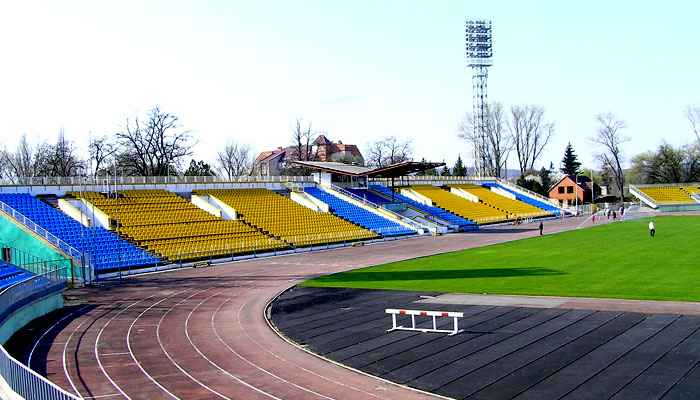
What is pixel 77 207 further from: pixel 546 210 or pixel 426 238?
pixel 546 210

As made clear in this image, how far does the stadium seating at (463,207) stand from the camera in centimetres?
6881

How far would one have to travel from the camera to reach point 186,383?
1369cm

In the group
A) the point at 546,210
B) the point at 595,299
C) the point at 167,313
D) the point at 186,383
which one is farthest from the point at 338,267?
the point at 546,210

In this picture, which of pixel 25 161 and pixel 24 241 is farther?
pixel 25 161

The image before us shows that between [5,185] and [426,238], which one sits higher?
[5,185]

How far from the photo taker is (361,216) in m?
57.8

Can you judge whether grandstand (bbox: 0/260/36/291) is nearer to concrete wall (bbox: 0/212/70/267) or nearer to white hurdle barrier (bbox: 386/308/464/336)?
concrete wall (bbox: 0/212/70/267)

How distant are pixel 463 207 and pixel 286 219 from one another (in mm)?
28938

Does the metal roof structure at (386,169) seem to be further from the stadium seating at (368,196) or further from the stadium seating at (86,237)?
the stadium seating at (86,237)

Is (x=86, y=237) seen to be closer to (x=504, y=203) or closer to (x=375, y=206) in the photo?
(x=375, y=206)

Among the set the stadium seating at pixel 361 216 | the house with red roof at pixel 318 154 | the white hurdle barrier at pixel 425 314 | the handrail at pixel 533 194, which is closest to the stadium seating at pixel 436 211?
the stadium seating at pixel 361 216

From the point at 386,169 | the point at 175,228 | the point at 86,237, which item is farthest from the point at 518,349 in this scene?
the point at 386,169

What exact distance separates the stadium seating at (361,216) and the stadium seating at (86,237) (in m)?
23.5

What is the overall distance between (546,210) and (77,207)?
62.8 m
